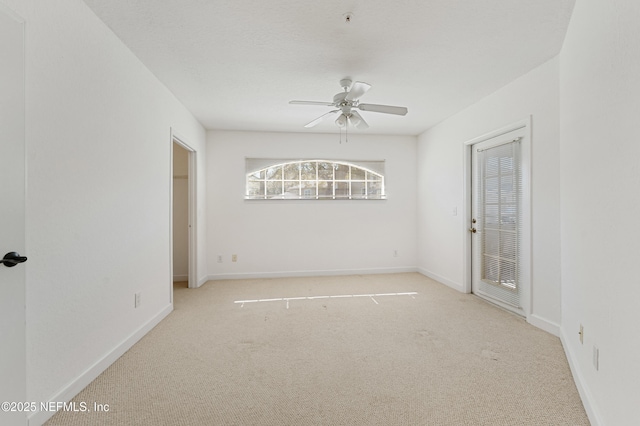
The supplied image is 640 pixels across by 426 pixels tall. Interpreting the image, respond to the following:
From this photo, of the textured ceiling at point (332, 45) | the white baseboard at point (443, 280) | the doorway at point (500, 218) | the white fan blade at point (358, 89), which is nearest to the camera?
the textured ceiling at point (332, 45)

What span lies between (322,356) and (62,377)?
5.40ft

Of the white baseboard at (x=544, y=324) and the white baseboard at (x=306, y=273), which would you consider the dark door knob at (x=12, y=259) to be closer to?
the white baseboard at (x=306, y=273)

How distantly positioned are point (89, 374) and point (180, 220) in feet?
10.8

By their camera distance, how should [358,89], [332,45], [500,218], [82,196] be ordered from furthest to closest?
[500,218], [358,89], [332,45], [82,196]

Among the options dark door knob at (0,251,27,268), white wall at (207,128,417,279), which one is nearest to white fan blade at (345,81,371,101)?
white wall at (207,128,417,279)

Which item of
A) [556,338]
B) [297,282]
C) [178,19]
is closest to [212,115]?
[178,19]

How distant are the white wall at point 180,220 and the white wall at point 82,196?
2.14 m

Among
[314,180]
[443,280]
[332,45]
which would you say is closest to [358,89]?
[332,45]

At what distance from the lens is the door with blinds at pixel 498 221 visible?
127 inches

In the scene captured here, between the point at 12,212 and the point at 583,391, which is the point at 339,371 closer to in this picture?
the point at 583,391

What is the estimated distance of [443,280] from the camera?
4.60 metres

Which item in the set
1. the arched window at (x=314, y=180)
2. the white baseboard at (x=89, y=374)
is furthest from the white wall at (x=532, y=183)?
the white baseboard at (x=89, y=374)

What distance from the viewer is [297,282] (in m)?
4.74

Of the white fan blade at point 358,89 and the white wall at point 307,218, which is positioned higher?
the white fan blade at point 358,89
